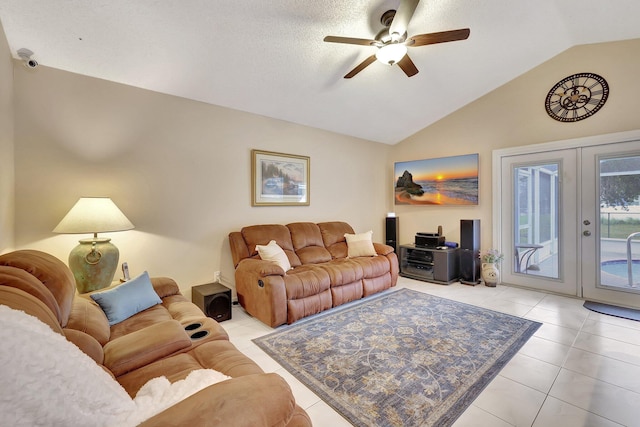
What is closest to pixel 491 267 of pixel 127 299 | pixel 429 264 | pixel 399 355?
pixel 429 264

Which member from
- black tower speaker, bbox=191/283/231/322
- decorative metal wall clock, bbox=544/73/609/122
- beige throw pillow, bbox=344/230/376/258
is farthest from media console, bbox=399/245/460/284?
black tower speaker, bbox=191/283/231/322

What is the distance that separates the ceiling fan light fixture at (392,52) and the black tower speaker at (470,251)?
9.37ft

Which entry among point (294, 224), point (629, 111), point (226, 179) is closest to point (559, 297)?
point (629, 111)

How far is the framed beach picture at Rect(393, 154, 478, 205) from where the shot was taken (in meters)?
4.45

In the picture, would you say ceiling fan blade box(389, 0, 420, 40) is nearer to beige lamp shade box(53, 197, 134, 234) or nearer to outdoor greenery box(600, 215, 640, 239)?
beige lamp shade box(53, 197, 134, 234)

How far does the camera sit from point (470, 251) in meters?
4.23

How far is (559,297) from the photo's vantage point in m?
3.64

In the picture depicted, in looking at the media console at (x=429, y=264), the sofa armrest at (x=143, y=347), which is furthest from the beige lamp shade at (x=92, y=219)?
the media console at (x=429, y=264)

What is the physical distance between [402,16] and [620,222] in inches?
138

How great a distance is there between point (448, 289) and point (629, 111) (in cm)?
295

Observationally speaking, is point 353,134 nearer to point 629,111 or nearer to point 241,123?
point 241,123

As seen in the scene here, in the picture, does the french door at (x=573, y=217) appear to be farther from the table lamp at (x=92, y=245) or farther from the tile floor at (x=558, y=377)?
the table lamp at (x=92, y=245)

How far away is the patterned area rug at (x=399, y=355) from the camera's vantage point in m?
1.75

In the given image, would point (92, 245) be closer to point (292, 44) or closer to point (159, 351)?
point (159, 351)
